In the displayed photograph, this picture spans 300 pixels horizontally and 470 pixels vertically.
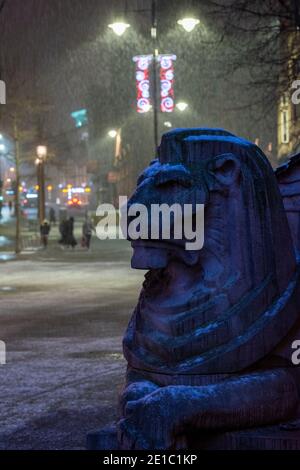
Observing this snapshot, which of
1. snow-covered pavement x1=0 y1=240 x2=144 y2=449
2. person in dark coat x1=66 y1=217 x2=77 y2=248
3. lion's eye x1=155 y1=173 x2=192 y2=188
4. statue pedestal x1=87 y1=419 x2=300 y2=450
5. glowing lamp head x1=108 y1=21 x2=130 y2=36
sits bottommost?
snow-covered pavement x1=0 y1=240 x2=144 y2=449

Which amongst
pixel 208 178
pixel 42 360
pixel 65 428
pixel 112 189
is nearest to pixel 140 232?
pixel 208 178

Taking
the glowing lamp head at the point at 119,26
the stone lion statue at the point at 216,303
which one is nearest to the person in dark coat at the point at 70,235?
the glowing lamp head at the point at 119,26

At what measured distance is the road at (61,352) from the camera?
6.25 m

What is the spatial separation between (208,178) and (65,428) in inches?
118

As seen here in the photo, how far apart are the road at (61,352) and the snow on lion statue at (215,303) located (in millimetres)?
1961

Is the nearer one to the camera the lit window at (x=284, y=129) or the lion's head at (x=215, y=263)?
the lion's head at (x=215, y=263)

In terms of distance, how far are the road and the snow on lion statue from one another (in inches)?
77.2

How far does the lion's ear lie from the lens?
159 inches

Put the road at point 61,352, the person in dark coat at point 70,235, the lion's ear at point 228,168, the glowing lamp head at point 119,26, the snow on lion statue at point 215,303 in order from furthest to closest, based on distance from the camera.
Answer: the person in dark coat at point 70,235 → the glowing lamp head at point 119,26 → the road at point 61,352 → the lion's ear at point 228,168 → the snow on lion statue at point 215,303

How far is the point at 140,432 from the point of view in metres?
3.76

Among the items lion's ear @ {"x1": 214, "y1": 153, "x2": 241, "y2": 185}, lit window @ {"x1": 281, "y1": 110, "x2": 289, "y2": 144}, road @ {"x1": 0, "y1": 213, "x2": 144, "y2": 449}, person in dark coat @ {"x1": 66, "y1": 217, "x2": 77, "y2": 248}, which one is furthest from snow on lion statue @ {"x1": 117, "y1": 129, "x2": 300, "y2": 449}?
lit window @ {"x1": 281, "y1": 110, "x2": 289, "y2": 144}

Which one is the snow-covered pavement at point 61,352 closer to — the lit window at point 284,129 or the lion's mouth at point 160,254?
the lion's mouth at point 160,254

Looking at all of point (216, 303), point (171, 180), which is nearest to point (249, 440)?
point (216, 303)

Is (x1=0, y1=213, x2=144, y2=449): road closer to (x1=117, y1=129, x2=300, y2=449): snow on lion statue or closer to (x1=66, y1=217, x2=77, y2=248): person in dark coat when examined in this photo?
(x1=117, y1=129, x2=300, y2=449): snow on lion statue
